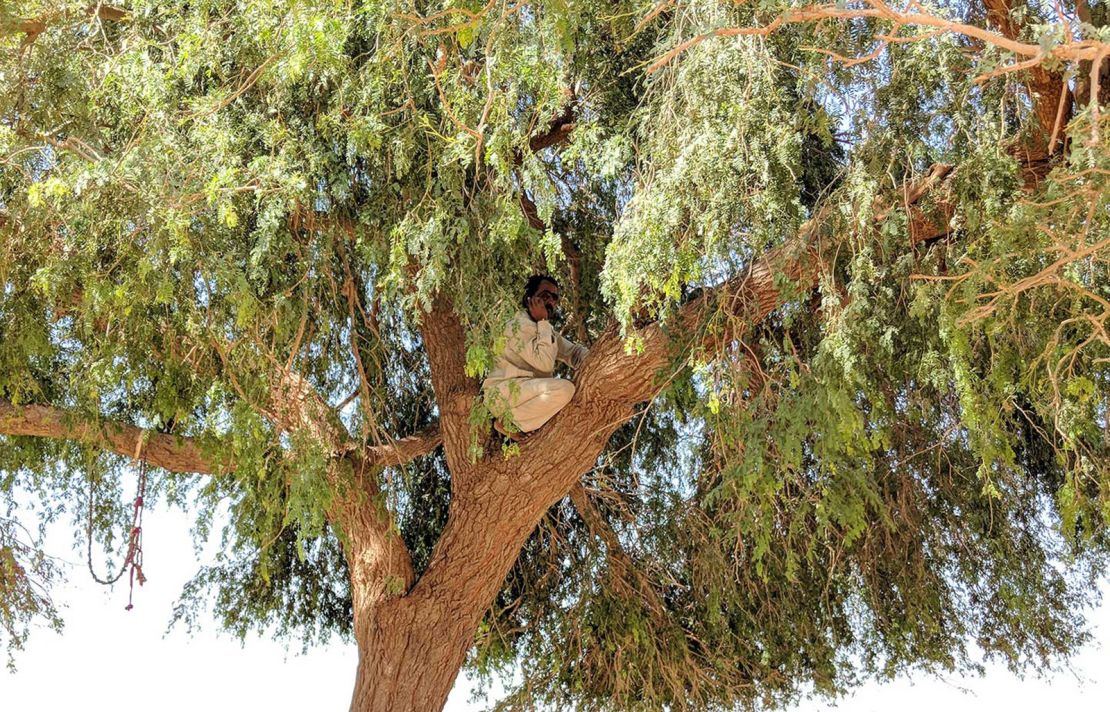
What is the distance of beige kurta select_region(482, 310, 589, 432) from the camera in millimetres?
7527

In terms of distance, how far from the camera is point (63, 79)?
7062 mm

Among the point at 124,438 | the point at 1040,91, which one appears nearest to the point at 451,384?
the point at 124,438

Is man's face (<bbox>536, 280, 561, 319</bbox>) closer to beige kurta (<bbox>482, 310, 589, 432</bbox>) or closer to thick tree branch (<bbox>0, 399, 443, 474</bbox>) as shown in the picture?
beige kurta (<bbox>482, 310, 589, 432</bbox>)

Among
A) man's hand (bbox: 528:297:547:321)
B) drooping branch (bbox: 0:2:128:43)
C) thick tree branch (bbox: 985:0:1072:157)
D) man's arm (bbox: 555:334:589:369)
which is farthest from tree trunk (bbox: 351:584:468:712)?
thick tree branch (bbox: 985:0:1072:157)

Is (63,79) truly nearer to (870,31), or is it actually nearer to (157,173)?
(157,173)

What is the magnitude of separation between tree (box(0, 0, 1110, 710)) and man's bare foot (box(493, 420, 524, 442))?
0.12m

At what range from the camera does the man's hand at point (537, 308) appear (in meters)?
7.62

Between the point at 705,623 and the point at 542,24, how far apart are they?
17.7ft

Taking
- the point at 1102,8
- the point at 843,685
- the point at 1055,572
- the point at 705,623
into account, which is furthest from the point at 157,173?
the point at 1055,572

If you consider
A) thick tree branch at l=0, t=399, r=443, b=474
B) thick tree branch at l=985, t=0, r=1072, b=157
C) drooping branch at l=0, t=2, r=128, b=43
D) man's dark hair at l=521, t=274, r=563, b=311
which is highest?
drooping branch at l=0, t=2, r=128, b=43

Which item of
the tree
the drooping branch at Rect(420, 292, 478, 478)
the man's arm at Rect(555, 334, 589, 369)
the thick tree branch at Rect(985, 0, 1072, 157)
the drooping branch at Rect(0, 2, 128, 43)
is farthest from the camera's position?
the drooping branch at Rect(420, 292, 478, 478)

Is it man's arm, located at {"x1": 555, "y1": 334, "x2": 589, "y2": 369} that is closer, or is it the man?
the man

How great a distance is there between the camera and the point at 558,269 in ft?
27.8

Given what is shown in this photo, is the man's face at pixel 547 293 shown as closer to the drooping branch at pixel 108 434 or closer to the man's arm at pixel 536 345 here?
the man's arm at pixel 536 345
